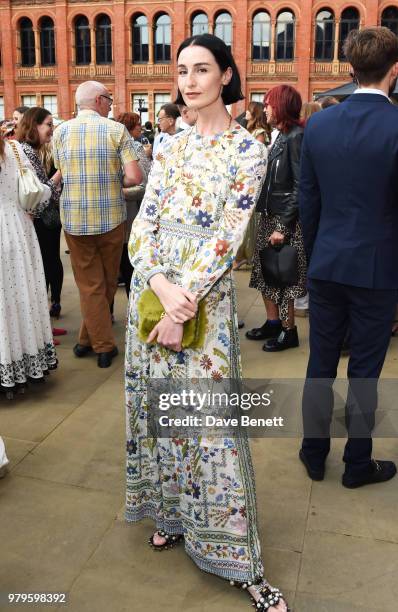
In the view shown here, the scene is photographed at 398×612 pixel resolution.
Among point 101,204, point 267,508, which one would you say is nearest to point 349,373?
point 267,508

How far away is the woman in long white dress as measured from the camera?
3746mm

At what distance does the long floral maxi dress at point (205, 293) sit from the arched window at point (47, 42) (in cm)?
3448

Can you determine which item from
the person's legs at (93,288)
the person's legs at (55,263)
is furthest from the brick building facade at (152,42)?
the person's legs at (93,288)

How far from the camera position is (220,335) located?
2.13 metres

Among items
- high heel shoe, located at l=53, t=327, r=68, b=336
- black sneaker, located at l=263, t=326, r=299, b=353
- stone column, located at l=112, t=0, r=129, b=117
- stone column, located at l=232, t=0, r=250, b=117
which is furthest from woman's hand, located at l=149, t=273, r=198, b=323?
stone column, located at l=112, t=0, r=129, b=117

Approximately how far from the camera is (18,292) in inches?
153

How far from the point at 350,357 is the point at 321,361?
0.15 metres

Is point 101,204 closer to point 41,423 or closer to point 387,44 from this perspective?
point 41,423

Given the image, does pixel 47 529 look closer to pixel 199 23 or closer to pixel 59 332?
pixel 59 332

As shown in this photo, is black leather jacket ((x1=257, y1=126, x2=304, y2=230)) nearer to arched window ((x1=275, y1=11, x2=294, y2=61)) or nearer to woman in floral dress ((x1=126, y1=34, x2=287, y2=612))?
woman in floral dress ((x1=126, y1=34, x2=287, y2=612))

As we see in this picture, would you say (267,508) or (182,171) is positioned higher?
(182,171)

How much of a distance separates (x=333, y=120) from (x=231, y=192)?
84cm

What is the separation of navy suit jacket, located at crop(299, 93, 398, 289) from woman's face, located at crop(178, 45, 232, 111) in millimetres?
725

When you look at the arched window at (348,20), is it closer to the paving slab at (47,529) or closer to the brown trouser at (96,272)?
the brown trouser at (96,272)
